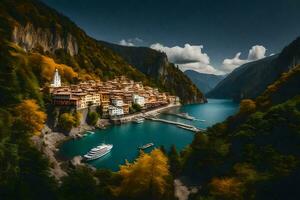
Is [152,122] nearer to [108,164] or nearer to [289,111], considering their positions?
[108,164]

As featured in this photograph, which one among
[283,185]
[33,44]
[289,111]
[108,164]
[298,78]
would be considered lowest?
[108,164]

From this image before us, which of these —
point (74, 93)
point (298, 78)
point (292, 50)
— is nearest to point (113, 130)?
point (74, 93)

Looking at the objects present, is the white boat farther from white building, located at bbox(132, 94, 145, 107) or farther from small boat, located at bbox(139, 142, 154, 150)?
white building, located at bbox(132, 94, 145, 107)

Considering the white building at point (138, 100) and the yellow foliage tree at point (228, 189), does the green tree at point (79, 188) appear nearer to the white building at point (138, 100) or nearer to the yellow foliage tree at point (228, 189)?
the yellow foliage tree at point (228, 189)

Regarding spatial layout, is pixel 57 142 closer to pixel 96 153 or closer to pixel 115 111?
pixel 96 153

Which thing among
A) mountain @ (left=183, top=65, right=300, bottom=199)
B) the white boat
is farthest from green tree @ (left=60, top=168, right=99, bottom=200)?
the white boat

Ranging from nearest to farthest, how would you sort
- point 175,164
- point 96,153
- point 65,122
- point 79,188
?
point 79,188 → point 175,164 → point 96,153 → point 65,122

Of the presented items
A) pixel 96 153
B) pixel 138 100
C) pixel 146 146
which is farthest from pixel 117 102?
pixel 96 153
